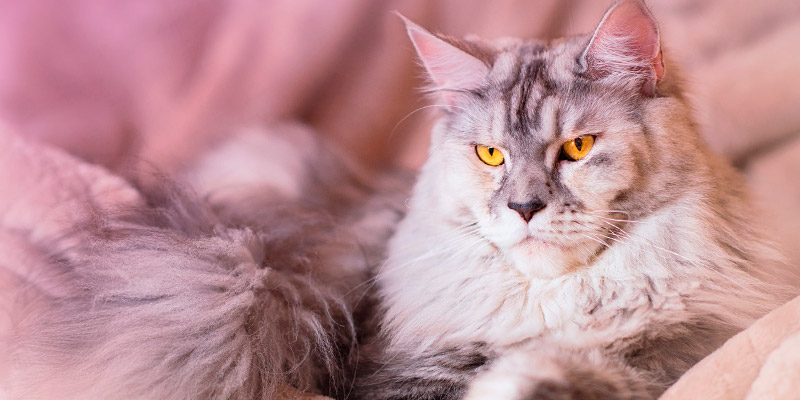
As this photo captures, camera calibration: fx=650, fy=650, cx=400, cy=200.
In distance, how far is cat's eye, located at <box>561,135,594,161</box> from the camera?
1.21 meters

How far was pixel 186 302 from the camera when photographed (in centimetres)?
130

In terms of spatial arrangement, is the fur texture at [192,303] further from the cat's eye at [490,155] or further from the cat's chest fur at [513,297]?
the cat's eye at [490,155]

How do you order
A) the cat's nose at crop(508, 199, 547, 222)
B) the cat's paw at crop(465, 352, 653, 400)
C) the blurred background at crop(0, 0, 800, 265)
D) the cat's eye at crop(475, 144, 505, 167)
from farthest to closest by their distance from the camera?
1. the blurred background at crop(0, 0, 800, 265)
2. the cat's eye at crop(475, 144, 505, 167)
3. the cat's nose at crop(508, 199, 547, 222)
4. the cat's paw at crop(465, 352, 653, 400)

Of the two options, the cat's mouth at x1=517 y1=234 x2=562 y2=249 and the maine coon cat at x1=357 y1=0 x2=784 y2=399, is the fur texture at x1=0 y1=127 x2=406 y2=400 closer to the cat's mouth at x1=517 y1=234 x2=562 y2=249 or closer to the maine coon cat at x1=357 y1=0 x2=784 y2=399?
the maine coon cat at x1=357 y1=0 x2=784 y2=399

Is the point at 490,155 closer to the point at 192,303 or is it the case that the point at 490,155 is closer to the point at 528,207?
the point at 528,207

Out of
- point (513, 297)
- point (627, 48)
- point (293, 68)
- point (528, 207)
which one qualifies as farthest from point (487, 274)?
point (293, 68)

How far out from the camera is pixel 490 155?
1.32 metres

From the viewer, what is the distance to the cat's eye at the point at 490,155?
4.28 feet

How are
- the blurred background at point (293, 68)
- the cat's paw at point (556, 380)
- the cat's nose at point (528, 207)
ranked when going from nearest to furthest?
the cat's paw at point (556, 380), the cat's nose at point (528, 207), the blurred background at point (293, 68)

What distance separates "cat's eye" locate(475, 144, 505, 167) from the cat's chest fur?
6.2 inches

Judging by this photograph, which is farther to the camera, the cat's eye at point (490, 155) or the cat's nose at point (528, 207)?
the cat's eye at point (490, 155)

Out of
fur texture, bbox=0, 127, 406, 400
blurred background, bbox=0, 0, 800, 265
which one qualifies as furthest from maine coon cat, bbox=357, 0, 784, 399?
blurred background, bbox=0, 0, 800, 265

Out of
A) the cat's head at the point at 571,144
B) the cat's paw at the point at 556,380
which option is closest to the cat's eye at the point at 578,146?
the cat's head at the point at 571,144

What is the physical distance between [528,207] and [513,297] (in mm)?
223
